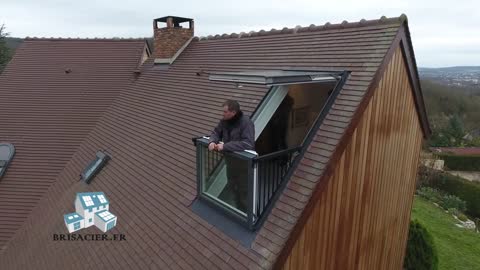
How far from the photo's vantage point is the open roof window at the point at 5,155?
10.6 meters

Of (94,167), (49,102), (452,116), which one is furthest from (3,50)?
(452,116)

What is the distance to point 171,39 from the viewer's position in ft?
36.8

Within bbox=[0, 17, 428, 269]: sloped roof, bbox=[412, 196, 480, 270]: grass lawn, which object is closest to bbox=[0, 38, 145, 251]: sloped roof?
bbox=[0, 17, 428, 269]: sloped roof

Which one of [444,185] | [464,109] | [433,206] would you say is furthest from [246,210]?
[464,109]

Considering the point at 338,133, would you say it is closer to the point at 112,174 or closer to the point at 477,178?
the point at 112,174

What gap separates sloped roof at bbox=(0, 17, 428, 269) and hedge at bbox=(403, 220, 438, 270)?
4381 mm

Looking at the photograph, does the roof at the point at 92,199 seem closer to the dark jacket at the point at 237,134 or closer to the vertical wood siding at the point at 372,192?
the dark jacket at the point at 237,134

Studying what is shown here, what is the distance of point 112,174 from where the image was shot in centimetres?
739

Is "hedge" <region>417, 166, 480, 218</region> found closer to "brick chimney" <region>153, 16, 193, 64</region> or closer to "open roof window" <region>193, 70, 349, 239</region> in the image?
"brick chimney" <region>153, 16, 193, 64</region>

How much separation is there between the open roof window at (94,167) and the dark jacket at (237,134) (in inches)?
190

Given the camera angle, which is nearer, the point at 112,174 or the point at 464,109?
the point at 112,174

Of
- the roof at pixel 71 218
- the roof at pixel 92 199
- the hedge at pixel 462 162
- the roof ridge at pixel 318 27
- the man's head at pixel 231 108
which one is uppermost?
the roof ridge at pixel 318 27

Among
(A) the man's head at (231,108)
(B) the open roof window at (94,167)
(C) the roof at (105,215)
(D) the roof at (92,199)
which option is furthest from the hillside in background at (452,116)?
(A) the man's head at (231,108)

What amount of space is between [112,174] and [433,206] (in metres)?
17.1
